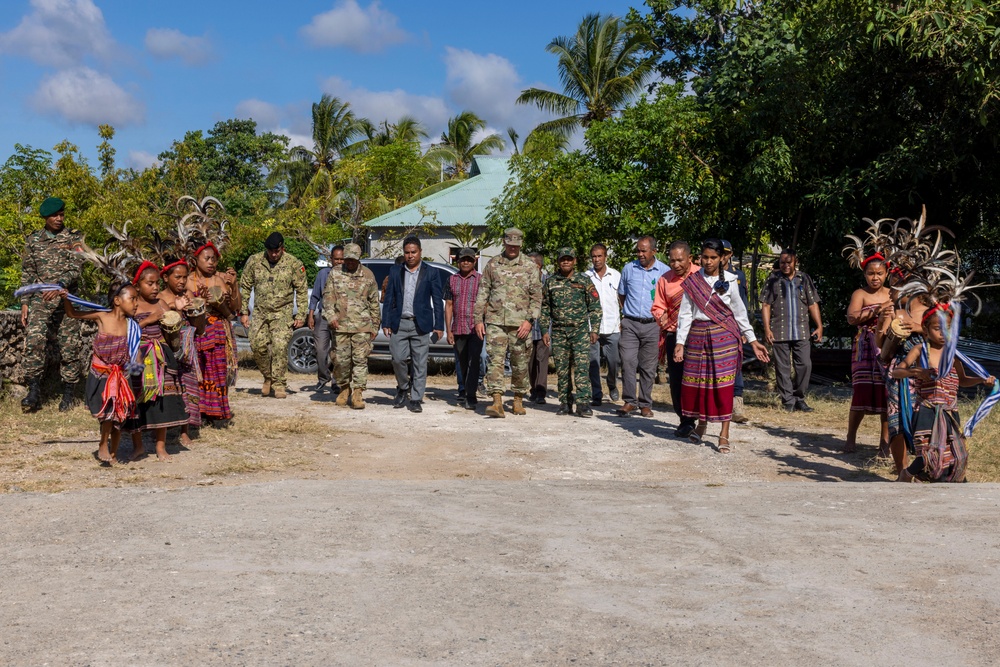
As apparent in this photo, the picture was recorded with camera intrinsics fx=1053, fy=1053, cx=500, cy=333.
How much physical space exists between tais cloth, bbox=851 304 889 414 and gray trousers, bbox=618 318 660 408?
9.51ft

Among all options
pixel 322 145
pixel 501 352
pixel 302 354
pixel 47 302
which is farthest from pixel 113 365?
pixel 322 145

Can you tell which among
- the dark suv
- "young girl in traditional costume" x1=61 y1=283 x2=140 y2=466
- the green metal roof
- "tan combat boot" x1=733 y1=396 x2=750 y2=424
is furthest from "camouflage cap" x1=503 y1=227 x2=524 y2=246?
the green metal roof

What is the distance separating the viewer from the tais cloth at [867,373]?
29.1 ft

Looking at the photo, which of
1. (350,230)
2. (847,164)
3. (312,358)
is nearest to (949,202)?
(847,164)

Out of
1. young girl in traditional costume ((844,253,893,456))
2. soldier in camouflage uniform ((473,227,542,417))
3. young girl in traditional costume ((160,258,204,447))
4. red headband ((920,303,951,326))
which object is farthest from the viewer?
soldier in camouflage uniform ((473,227,542,417))

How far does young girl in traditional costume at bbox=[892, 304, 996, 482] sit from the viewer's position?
740 cm

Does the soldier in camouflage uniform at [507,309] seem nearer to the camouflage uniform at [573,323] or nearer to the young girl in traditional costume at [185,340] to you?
the camouflage uniform at [573,323]

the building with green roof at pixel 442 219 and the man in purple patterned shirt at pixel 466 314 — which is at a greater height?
the building with green roof at pixel 442 219

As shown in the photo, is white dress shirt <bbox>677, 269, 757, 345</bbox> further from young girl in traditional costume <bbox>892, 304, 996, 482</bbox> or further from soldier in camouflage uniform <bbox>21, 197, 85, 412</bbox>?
soldier in camouflage uniform <bbox>21, 197, 85, 412</bbox>

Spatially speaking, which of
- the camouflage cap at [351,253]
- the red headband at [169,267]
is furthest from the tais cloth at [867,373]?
the red headband at [169,267]

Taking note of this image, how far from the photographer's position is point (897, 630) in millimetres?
4215

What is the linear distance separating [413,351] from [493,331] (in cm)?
105

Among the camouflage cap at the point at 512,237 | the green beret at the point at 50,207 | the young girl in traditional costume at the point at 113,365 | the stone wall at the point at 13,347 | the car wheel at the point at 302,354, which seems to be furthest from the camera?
the car wheel at the point at 302,354

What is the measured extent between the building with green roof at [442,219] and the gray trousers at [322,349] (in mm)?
19571
